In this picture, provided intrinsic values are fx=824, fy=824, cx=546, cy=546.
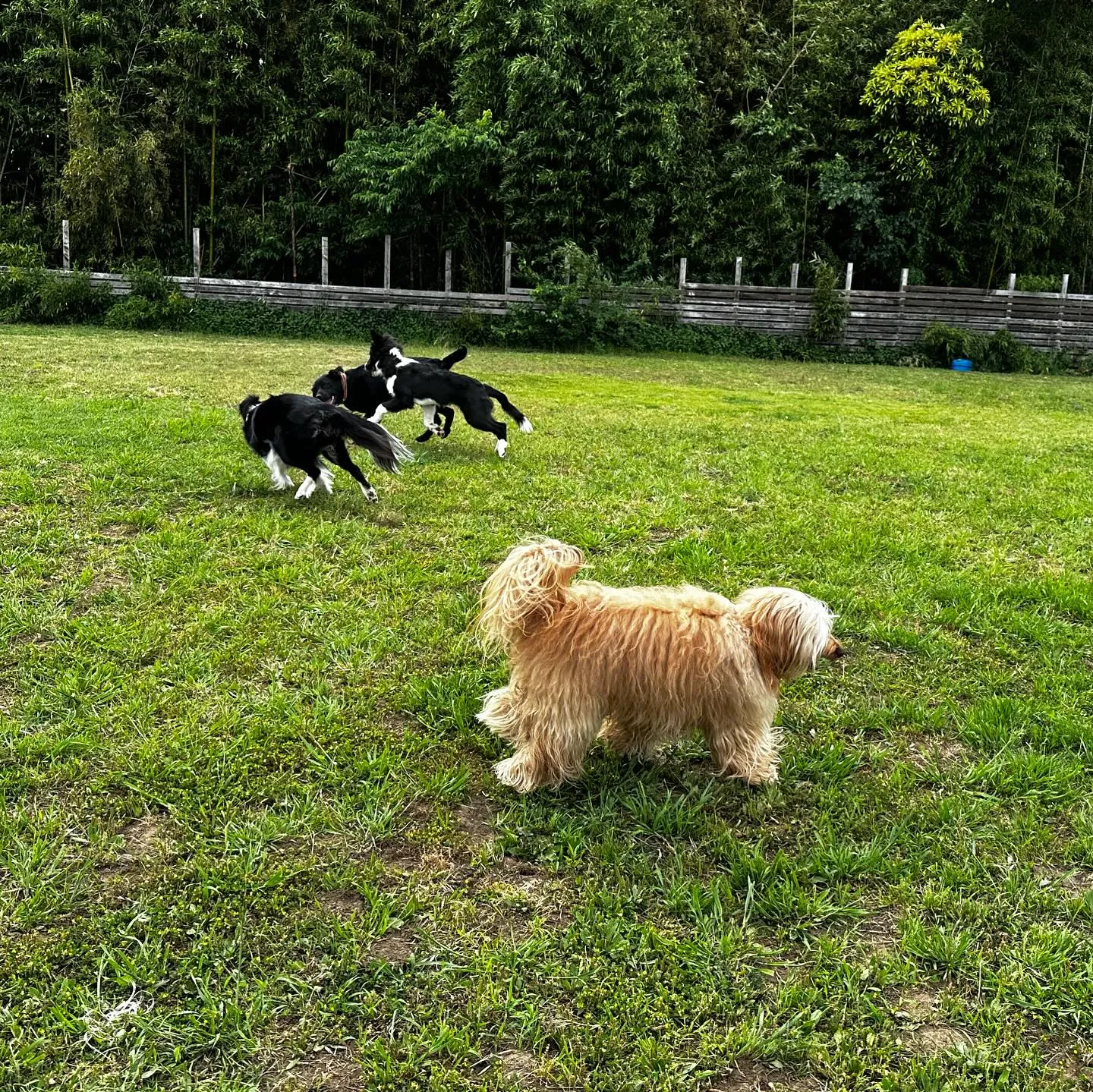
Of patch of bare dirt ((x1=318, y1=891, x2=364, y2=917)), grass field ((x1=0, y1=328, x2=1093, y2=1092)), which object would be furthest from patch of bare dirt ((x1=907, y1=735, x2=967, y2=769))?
patch of bare dirt ((x1=318, y1=891, x2=364, y2=917))

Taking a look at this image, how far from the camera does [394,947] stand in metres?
1.91

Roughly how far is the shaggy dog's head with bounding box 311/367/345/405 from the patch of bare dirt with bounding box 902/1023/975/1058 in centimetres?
566

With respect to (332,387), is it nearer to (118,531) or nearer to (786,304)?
(118,531)

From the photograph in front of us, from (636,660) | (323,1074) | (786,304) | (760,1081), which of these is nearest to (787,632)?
(636,660)

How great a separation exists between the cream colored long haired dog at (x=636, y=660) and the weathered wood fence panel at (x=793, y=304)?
51.4 ft

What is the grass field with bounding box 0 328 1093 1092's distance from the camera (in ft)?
5.51

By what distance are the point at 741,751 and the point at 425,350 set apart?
13.7m

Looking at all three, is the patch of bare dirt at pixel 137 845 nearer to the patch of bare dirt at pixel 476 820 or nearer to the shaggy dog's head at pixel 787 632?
the patch of bare dirt at pixel 476 820

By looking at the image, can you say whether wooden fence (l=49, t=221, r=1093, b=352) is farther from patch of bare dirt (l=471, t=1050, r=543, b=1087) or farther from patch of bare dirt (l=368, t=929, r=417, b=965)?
patch of bare dirt (l=471, t=1050, r=543, b=1087)

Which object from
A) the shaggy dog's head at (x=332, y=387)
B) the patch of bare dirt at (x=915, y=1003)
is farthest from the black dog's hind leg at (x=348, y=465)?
the patch of bare dirt at (x=915, y=1003)

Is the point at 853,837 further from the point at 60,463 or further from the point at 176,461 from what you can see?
the point at 60,463

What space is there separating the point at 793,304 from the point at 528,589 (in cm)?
1737

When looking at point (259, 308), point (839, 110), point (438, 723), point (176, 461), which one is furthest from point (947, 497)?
point (839, 110)

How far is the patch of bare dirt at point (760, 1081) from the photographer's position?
1604 millimetres
